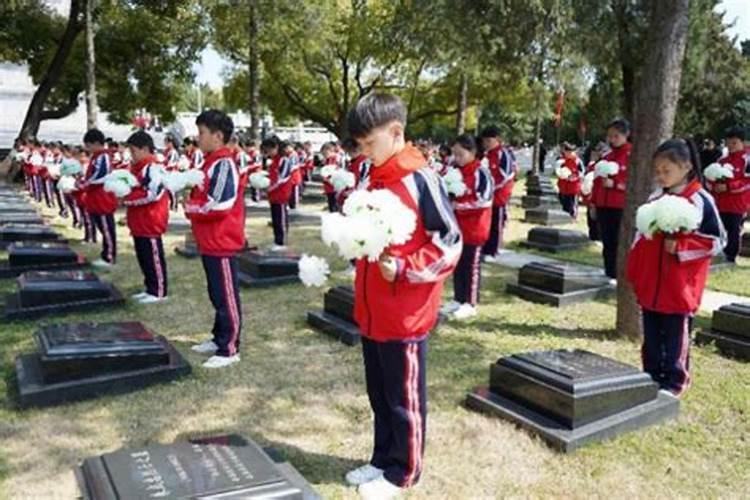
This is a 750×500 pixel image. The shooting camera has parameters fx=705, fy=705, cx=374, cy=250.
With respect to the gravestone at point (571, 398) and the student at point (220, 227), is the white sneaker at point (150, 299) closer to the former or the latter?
the student at point (220, 227)

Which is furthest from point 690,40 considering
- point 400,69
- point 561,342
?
point 561,342

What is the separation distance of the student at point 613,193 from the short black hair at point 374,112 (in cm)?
613

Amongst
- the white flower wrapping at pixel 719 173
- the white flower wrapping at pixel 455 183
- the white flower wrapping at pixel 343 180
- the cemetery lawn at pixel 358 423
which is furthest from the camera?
the white flower wrapping at pixel 343 180

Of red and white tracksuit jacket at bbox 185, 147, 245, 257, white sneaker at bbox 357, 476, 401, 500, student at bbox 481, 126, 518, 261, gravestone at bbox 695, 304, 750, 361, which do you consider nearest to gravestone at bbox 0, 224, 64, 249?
red and white tracksuit jacket at bbox 185, 147, 245, 257

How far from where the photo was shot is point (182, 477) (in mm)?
3104

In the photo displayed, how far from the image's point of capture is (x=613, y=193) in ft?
29.5

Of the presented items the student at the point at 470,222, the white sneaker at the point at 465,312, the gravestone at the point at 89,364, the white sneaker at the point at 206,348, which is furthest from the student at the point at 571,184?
the gravestone at the point at 89,364

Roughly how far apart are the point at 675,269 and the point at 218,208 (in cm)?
354

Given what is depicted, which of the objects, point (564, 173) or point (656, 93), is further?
point (564, 173)

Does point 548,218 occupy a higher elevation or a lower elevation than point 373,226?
lower

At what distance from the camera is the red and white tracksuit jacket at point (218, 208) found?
581 cm

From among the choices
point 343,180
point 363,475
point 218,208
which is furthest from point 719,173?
point 363,475

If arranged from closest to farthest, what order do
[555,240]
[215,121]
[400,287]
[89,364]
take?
[400,287], [89,364], [215,121], [555,240]

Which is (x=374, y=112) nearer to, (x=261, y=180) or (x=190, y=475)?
(x=190, y=475)
